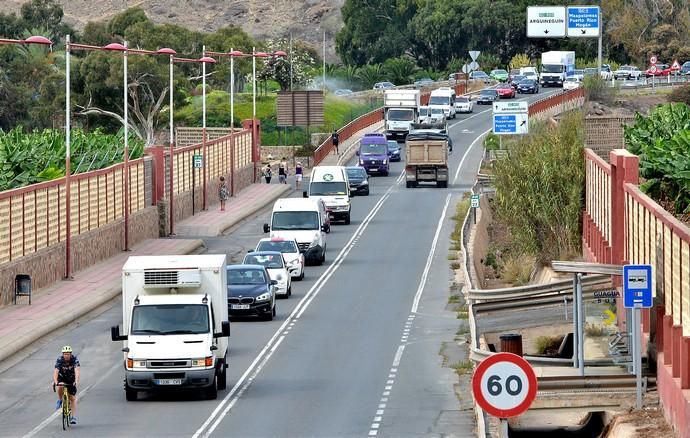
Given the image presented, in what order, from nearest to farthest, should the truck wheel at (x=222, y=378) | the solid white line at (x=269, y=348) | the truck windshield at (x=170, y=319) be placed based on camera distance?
the solid white line at (x=269, y=348)
the truck windshield at (x=170, y=319)
the truck wheel at (x=222, y=378)

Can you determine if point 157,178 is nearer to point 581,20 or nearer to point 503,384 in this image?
point 503,384

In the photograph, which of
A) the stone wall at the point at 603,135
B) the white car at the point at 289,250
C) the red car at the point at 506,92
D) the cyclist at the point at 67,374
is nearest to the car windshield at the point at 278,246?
the white car at the point at 289,250

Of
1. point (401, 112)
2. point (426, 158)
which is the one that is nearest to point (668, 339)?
point (426, 158)

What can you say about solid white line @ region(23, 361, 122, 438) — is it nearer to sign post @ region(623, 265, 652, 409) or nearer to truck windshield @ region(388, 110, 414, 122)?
sign post @ region(623, 265, 652, 409)

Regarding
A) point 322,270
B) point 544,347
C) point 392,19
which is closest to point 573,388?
point 544,347

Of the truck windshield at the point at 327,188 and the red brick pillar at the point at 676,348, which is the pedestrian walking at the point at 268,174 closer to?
the truck windshield at the point at 327,188

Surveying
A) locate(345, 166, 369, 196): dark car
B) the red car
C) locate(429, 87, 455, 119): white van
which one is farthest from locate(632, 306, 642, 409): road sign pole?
the red car

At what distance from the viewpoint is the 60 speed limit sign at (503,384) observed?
16172 millimetres

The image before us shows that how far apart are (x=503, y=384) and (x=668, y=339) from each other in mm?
12224

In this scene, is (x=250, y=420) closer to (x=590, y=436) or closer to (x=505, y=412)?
(x=590, y=436)

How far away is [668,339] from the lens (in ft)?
91.1

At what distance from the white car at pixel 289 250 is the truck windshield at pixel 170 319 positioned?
64.8 feet

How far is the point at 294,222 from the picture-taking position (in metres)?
55.1

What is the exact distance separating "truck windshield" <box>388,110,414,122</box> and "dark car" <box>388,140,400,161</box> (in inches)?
262
